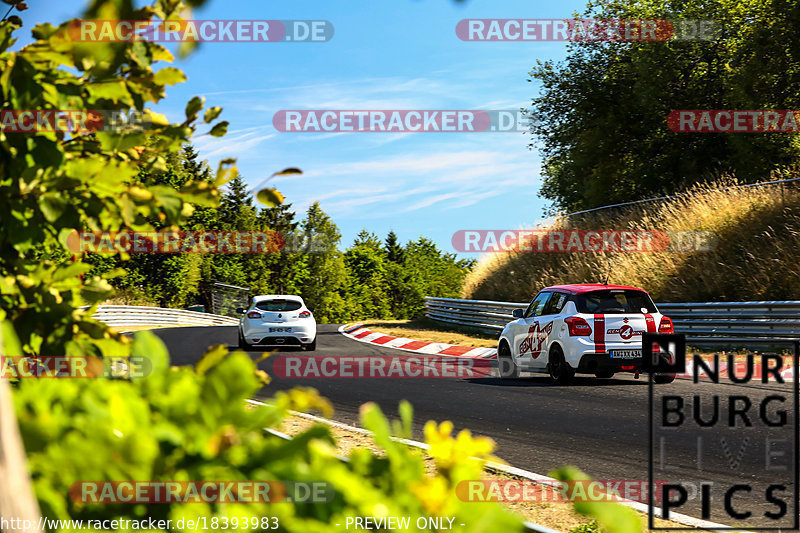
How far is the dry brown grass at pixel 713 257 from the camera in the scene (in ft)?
60.7

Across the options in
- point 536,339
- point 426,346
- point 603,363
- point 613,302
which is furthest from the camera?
point 426,346

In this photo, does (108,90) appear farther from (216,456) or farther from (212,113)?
(216,456)

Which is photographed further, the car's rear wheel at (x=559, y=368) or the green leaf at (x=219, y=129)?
the car's rear wheel at (x=559, y=368)

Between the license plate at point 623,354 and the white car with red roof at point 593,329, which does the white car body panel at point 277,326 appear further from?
the license plate at point 623,354

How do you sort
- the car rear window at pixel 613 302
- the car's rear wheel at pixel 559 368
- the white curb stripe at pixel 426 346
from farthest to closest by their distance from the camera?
the white curb stripe at pixel 426 346 < the car's rear wheel at pixel 559 368 < the car rear window at pixel 613 302

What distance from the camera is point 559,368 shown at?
42.5 feet

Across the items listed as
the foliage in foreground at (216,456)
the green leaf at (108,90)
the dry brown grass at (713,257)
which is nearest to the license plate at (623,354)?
the dry brown grass at (713,257)

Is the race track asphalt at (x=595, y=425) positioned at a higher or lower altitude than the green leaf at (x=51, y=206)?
lower

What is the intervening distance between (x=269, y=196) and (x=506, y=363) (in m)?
12.6

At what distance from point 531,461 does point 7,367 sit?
5455mm

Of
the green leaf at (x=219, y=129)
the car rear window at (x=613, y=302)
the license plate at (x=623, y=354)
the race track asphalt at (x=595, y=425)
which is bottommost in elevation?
the race track asphalt at (x=595, y=425)

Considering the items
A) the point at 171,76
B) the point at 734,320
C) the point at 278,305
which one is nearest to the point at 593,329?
the point at 734,320

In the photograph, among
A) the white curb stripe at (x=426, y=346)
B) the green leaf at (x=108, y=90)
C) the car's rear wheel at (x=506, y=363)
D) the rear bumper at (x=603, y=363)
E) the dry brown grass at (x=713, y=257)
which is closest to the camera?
the green leaf at (x=108, y=90)

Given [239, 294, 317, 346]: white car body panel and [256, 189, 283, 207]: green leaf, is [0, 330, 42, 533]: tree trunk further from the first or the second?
[239, 294, 317, 346]: white car body panel
